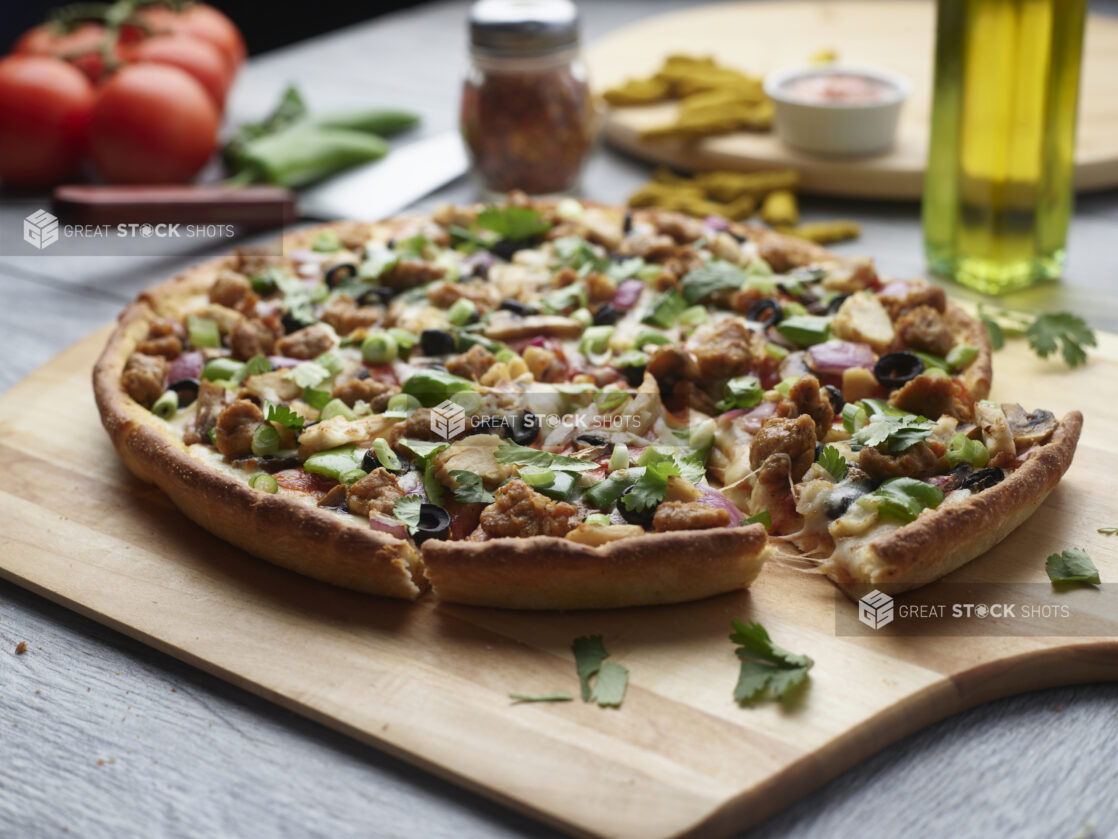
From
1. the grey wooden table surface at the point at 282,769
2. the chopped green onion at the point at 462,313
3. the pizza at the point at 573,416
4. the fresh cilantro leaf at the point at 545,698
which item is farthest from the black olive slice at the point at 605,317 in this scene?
the grey wooden table surface at the point at 282,769

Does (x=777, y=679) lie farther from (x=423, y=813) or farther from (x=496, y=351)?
(x=496, y=351)

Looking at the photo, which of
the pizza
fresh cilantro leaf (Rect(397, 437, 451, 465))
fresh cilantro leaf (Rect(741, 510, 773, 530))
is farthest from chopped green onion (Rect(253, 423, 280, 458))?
fresh cilantro leaf (Rect(741, 510, 773, 530))

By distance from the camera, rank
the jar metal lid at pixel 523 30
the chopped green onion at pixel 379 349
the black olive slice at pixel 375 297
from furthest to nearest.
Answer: the jar metal lid at pixel 523 30, the black olive slice at pixel 375 297, the chopped green onion at pixel 379 349

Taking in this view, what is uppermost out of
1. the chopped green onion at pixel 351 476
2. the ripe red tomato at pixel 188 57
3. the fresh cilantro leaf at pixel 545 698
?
the ripe red tomato at pixel 188 57

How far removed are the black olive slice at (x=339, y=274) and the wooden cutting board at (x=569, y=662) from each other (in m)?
1.33

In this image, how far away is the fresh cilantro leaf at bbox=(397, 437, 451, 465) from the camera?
3.64 m

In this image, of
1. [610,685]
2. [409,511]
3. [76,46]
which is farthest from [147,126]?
[610,685]

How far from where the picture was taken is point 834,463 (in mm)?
3518

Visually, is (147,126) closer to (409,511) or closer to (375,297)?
(375,297)

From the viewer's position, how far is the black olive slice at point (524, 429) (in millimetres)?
3771

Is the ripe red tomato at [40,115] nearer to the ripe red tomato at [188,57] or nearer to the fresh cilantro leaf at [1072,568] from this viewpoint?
the ripe red tomato at [188,57]

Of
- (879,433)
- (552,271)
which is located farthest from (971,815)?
(552,271)

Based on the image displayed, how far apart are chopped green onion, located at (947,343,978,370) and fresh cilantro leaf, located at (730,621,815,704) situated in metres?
1.51

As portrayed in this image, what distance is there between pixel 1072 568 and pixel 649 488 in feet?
3.83
